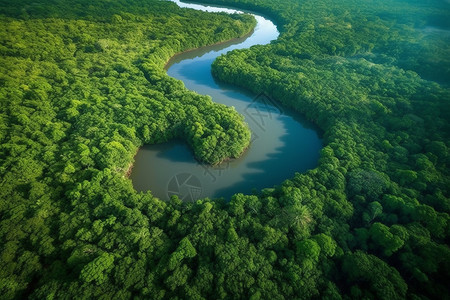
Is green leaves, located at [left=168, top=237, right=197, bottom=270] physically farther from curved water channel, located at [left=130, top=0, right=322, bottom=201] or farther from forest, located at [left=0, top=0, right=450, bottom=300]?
curved water channel, located at [left=130, top=0, right=322, bottom=201]

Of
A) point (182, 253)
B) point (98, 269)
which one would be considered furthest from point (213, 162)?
point (98, 269)

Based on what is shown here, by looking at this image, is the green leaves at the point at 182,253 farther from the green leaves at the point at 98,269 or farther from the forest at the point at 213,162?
the green leaves at the point at 98,269

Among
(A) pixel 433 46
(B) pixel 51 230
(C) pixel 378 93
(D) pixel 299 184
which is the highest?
(A) pixel 433 46

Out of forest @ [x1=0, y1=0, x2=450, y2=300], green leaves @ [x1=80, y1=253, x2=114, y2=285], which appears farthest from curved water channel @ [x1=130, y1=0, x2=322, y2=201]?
green leaves @ [x1=80, y1=253, x2=114, y2=285]

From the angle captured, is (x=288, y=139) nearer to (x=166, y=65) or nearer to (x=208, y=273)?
(x=208, y=273)

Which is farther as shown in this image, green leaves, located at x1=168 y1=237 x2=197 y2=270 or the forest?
green leaves, located at x1=168 y1=237 x2=197 y2=270

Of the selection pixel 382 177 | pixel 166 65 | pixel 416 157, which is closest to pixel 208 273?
pixel 382 177
